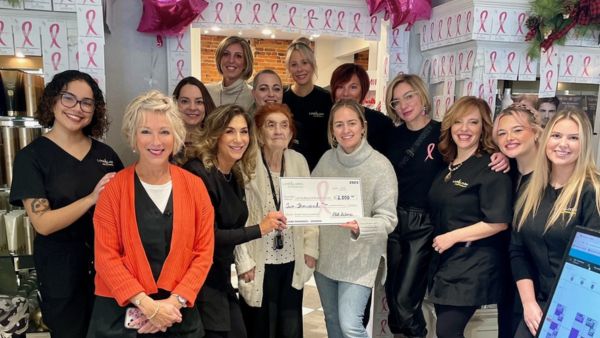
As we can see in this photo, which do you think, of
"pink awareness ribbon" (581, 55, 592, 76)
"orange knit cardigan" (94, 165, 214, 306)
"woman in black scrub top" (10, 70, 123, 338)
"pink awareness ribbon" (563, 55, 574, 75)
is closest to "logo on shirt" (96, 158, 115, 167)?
"woman in black scrub top" (10, 70, 123, 338)

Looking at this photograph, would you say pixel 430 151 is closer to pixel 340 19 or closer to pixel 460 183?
pixel 460 183

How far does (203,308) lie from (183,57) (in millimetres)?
1778

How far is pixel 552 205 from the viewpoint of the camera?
1881 millimetres

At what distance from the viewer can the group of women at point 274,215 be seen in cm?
178

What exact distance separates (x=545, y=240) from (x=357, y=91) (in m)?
1.55

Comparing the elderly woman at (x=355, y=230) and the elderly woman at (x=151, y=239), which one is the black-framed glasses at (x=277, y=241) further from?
the elderly woman at (x=151, y=239)

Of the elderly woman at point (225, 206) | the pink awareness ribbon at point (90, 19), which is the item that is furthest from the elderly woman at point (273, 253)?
the pink awareness ribbon at point (90, 19)

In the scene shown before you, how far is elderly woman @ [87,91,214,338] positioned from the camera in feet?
5.63

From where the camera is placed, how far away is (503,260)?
7.29 ft

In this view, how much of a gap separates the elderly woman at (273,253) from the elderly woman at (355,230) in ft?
0.57

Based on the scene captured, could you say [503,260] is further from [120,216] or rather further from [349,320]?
[120,216]

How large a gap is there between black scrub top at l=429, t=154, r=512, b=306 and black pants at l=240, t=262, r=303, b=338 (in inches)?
29.7

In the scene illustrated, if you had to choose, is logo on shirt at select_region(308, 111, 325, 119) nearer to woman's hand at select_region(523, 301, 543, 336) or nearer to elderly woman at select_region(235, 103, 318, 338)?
elderly woman at select_region(235, 103, 318, 338)

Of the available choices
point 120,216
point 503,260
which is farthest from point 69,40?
point 503,260
